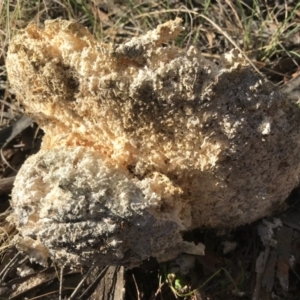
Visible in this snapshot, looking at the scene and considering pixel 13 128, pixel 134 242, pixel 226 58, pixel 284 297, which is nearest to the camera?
pixel 226 58

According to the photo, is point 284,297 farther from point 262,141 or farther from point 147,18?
point 147,18

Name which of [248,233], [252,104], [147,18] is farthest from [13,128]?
[252,104]

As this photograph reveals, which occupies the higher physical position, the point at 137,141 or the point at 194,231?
the point at 137,141

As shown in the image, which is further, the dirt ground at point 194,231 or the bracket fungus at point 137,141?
the dirt ground at point 194,231

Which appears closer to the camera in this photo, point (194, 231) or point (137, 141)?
point (137, 141)
